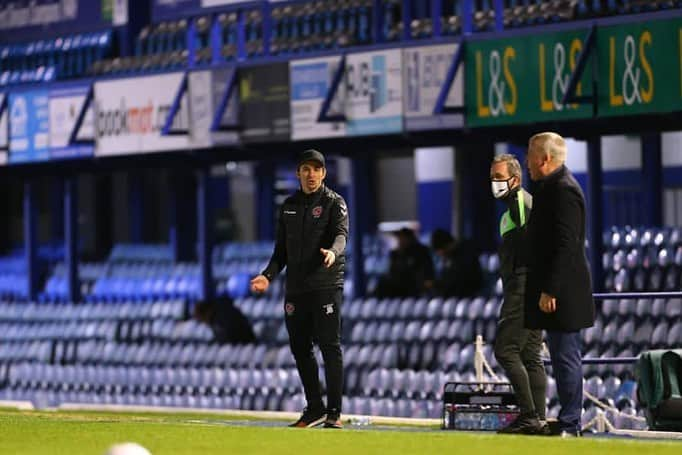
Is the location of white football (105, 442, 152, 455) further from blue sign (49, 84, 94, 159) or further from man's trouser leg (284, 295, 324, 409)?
blue sign (49, 84, 94, 159)

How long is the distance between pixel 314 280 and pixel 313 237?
32 centimetres

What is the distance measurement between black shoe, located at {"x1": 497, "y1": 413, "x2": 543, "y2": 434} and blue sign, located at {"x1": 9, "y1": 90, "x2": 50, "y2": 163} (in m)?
18.3

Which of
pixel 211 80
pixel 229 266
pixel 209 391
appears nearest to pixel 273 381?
pixel 209 391

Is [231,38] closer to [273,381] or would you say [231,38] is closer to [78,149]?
[78,149]

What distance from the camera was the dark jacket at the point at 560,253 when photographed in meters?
12.5

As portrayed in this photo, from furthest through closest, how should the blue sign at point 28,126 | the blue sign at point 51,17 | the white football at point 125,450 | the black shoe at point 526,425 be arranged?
the blue sign at point 51,17, the blue sign at point 28,126, the black shoe at point 526,425, the white football at point 125,450

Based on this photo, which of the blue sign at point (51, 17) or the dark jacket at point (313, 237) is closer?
the dark jacket at point (313, 237)

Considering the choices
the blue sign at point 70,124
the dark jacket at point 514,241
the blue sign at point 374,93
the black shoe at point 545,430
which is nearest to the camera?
the black shoe at point 545,430

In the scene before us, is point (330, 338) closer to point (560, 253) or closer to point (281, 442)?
point (281, 442)

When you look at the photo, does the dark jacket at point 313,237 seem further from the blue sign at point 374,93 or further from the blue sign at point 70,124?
the blue sign at point 70,124

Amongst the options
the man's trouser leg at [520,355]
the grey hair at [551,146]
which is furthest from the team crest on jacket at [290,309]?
the grey hair at [551,146]

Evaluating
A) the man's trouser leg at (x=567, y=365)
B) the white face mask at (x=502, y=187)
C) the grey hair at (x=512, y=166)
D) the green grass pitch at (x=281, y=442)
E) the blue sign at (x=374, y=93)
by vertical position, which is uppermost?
the blue sign at (x=374, y=93)

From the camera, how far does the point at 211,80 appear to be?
90.3 ft

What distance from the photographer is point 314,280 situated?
46.5 ft
